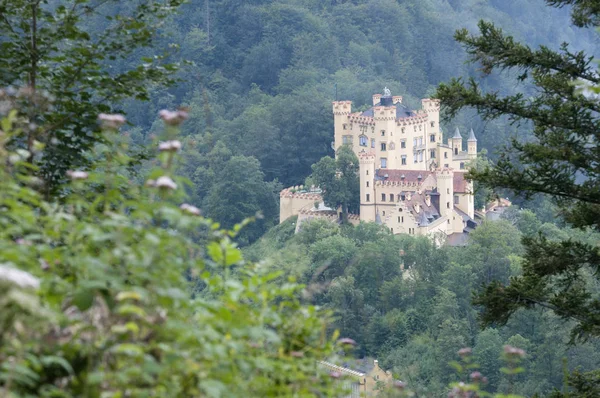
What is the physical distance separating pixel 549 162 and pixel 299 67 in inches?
2755

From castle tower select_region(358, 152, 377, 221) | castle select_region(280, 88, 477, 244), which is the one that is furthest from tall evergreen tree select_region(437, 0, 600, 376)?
castle tower select_region(358, 152, 377, 221)

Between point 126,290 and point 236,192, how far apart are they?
54501 millimetres

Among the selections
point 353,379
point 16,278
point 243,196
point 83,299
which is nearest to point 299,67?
point 243,196

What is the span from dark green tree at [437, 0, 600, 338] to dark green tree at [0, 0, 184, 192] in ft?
10.2

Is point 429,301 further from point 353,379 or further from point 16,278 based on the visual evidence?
point 16,278

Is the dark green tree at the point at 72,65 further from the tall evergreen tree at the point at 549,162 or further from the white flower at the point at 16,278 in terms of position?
the tall evergreen tree at the point at 549,162

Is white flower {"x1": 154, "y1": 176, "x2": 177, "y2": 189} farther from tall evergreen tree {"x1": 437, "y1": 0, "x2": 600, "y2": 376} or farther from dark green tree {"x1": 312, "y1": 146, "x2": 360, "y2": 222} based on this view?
dark green tree {"x1": 312, "y1": 146, "x2": 360, "y2": 222}

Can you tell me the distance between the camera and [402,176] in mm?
51656

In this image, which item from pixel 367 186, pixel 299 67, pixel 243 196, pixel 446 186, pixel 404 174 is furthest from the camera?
pixel 299 67

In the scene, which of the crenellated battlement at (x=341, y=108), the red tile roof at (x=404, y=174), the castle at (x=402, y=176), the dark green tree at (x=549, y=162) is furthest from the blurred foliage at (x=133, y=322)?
the crenellated battlement at (x=341, y=108)

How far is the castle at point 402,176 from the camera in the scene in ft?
162

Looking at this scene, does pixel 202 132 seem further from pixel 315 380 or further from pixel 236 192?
pixel 315 380

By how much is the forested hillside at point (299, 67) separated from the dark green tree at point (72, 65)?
5408cm

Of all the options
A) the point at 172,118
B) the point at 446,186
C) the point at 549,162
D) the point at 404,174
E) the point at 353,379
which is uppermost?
the point at 404,174
